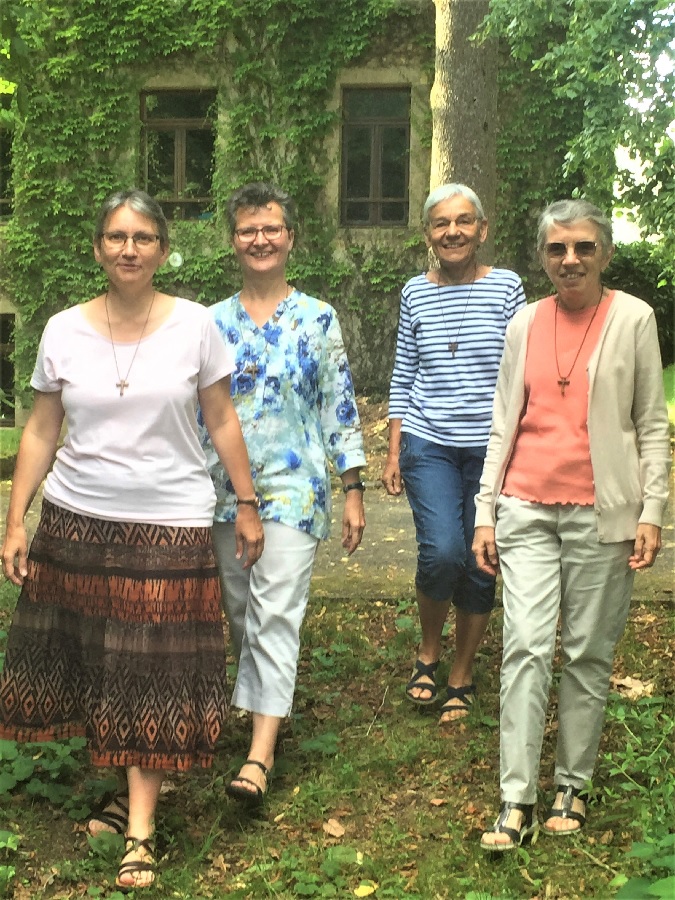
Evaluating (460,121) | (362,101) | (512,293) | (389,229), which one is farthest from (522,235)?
(512,293)

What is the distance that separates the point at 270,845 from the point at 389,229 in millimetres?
12593

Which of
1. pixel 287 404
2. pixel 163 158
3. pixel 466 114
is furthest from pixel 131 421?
pixel 163 158

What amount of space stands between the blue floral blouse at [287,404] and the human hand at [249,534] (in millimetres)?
160

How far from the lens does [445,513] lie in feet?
15.2

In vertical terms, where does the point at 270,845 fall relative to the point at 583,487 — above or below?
below

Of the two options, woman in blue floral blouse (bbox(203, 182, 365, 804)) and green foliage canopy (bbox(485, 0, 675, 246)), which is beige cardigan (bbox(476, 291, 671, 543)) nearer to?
woman in blue floral blouse (bbox(203, 182, 365, 804))

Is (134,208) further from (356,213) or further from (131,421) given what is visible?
(356,213)

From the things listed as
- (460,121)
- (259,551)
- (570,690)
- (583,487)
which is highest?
(460,121)

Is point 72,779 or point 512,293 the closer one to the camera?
point 72,779

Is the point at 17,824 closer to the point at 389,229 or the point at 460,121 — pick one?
the point at 460,121

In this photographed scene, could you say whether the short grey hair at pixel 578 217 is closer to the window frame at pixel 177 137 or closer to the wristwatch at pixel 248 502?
the wristwatch at pixel 248 502

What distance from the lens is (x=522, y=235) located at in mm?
15312

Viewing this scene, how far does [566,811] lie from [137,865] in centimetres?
137

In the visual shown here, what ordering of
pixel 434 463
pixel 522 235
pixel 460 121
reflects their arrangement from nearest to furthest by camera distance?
1. pixel 434 463
2. pixel 460 121
3. pixel 522 235
